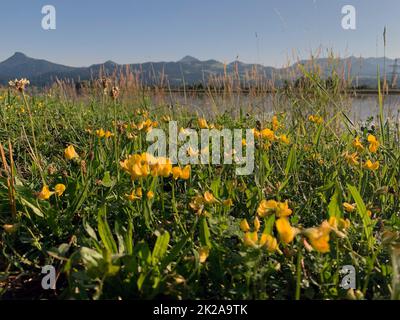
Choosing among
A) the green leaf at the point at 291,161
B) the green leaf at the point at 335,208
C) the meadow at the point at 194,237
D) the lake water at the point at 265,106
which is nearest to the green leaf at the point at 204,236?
the meadow at the point at 194,237

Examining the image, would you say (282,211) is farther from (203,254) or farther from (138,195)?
(138,195)

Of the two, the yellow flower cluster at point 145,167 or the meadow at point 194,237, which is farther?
the yellow flower cluster at point 145,167

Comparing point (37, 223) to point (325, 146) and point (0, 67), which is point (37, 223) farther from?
point (0, 67)

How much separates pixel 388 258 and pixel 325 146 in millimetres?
972

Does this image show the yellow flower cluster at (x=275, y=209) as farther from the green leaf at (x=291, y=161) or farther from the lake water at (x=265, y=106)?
the lake water at (x=265, y=106)

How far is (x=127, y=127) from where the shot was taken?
181cm

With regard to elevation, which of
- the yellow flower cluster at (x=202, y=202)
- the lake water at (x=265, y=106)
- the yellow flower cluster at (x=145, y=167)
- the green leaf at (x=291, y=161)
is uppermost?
the lake water at (x=265, y=106)

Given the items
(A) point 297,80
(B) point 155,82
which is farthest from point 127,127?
(B) point 155,82

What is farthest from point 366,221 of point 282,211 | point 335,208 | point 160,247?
point 160,247

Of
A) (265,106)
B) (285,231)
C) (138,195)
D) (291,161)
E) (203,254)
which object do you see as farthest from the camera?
(265,106)

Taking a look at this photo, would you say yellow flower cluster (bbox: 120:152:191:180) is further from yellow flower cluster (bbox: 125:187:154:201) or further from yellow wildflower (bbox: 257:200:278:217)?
yellow wildflower (bbox: 257:200:278:217)

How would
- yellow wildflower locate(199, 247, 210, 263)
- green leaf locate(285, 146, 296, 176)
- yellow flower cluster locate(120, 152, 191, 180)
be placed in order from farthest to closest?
green leaf locate(285, 146, 296, 176)
yellow flower cluster locate(120, 152, 191, 180)
yellow wildflower locate(199, 247, 210, 263)

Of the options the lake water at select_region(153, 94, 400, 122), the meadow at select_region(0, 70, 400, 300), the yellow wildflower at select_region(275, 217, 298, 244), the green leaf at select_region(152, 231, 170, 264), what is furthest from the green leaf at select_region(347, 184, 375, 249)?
the lake water at select_region(153, 94, 400, 122)

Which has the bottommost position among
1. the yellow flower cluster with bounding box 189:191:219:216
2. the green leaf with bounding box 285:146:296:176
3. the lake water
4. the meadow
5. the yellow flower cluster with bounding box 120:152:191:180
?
the meadow
